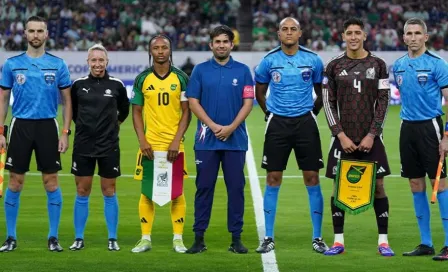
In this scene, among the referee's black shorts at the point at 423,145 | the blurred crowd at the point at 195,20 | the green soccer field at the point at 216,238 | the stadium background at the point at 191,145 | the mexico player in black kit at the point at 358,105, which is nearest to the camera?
the green soccer field at the point at 216,238

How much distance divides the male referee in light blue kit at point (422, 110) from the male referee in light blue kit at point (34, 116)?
11.6ft

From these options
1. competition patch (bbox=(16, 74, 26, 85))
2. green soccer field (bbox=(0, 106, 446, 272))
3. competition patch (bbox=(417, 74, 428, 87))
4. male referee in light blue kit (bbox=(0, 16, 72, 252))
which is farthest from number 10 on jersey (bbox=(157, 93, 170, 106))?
competition patch (bbox=(417, 74, 428, 87))

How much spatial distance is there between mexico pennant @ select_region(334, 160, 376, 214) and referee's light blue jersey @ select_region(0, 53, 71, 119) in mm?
3052

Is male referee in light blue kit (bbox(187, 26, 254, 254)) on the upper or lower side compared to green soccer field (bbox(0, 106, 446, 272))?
upper

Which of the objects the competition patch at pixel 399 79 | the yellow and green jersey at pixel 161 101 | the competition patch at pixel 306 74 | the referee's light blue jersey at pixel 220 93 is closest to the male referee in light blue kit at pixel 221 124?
the referee's light blue jersey at pixel 220 93

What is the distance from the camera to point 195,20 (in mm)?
41812

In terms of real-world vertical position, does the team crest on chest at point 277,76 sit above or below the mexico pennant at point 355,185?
above

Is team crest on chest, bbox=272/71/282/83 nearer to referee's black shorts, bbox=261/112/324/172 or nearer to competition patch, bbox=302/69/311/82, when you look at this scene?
competition patch, bbox=302/69/311/82

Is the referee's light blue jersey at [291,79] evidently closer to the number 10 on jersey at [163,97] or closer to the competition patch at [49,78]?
the number 10 on jersey at [163,97]

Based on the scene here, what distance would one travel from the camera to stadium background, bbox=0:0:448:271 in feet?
36.0

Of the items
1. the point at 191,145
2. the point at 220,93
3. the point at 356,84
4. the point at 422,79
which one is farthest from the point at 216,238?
the point at 191,145

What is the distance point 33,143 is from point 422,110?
13.2 feet

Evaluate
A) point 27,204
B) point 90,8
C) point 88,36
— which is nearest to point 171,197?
point 27,204

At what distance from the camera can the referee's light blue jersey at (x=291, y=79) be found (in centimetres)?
1157
